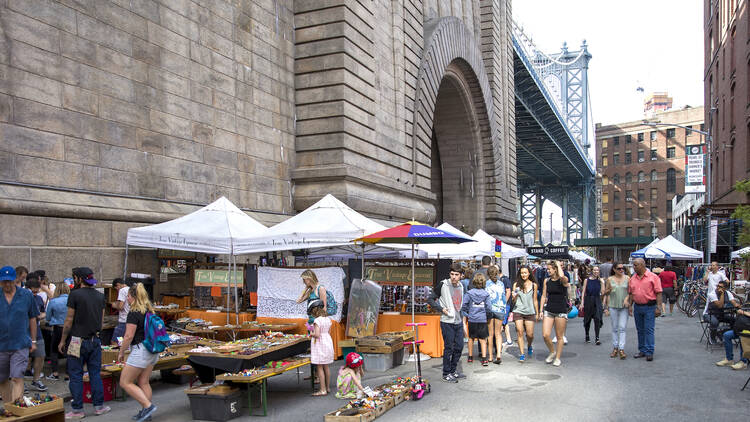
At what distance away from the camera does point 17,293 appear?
280 inches

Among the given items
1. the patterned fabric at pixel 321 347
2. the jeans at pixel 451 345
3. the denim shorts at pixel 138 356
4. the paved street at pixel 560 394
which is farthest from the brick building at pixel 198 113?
the jeans at pixel 451 345

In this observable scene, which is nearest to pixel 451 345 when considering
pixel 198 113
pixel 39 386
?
pixel 39 386

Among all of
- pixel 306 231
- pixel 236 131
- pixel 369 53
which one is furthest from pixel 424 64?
pixel 306 231

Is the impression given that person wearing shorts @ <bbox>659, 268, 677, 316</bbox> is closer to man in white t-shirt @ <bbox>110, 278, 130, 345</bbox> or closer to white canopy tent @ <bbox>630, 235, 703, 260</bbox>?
white canopy tent @ <bbox>630, 235, 703, 260</bbox>

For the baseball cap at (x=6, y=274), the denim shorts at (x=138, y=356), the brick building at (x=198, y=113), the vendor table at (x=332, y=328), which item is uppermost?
the brick building at (x=198, y=113)

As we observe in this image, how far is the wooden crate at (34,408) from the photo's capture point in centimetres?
605

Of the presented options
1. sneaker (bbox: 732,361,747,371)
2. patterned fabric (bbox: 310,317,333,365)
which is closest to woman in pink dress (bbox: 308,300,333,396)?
patterned fabric (bbox: 310,317,333,365)

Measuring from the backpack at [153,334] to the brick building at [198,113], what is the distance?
179 inches

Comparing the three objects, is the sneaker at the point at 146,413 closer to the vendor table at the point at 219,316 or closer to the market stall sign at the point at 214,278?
the vendor table at the point at 219,316

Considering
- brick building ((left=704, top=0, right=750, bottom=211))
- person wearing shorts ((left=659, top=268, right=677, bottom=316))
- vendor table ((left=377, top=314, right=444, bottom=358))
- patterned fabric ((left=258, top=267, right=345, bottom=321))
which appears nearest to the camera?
patterned fabric ((left=258, top=267, right=345, bottom=321))

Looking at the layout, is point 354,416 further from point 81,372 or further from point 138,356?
point 81,372

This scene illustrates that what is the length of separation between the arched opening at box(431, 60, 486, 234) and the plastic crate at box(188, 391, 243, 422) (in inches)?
1076

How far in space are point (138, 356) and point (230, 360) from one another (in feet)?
3.63

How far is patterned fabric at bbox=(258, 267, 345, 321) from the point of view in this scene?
38.5 feet
